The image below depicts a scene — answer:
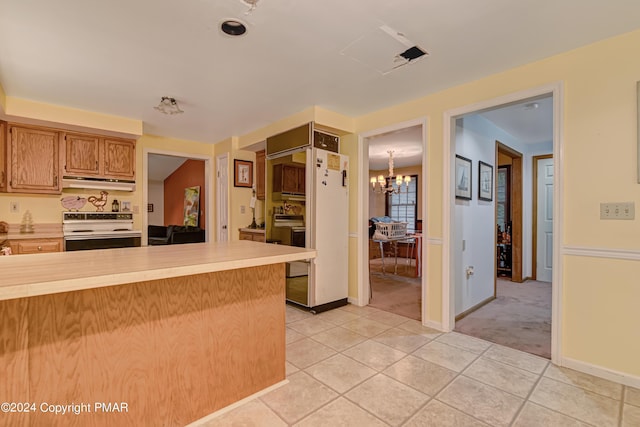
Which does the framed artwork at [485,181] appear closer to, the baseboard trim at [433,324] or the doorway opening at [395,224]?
the doorway opening at [395,224]

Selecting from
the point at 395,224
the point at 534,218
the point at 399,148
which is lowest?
the point at 395,224

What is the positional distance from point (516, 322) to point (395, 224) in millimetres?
2459

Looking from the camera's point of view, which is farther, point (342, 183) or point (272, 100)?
point (342, 183)

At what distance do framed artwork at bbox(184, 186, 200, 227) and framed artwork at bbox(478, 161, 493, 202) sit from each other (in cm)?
573

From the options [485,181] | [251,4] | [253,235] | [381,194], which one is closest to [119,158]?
[253,235]

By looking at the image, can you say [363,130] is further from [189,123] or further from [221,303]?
[221,303]

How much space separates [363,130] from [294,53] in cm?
157

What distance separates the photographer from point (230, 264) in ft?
4.79

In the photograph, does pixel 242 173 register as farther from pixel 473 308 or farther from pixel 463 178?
pixel 473 308

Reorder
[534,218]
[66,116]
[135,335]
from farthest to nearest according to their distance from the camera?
1. [534,218]
2. [66,116]
3. [135,335]

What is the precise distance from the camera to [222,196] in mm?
4996

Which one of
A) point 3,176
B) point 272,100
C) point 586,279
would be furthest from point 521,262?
point 3,176

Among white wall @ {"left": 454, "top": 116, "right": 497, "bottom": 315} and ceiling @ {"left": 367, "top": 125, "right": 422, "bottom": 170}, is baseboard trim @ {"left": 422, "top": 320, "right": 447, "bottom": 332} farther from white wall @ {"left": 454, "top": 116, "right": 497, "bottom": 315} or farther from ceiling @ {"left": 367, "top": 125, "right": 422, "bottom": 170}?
ceiling @ {"left": 367, "top": 125, "right": 422, "bottom": 170}

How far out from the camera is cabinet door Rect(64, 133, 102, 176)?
3.67 metres
